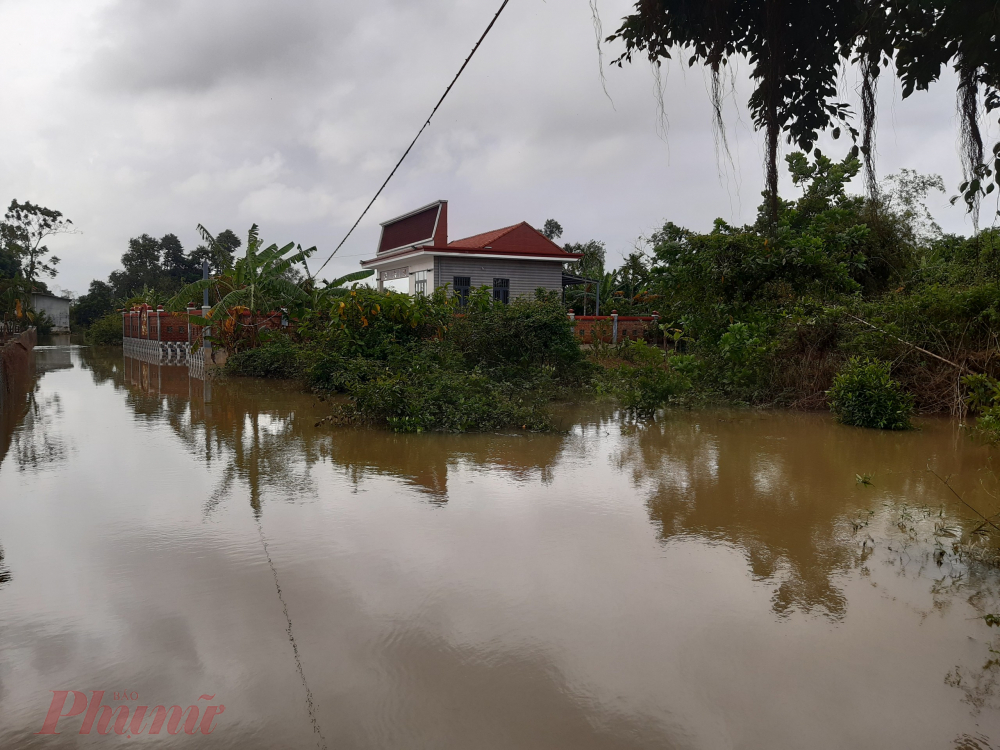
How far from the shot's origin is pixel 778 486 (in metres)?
7.02

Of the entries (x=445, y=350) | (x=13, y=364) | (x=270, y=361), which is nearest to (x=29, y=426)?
(x=445, y=350)

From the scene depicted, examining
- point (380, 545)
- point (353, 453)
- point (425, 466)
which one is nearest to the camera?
point (380, 545)

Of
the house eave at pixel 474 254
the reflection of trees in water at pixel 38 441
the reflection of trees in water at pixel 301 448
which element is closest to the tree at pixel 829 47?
the reflection of trees in water at pixel 301 448

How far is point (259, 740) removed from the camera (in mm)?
2898

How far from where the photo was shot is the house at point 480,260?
2570cm

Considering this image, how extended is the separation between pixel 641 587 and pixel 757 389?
874 centimetres

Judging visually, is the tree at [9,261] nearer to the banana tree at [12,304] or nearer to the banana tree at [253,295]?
the banana tree at [12,304]

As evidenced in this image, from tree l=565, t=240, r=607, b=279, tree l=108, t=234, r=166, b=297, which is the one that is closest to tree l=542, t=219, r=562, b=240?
tree l=565, t=240, r=607, b=279

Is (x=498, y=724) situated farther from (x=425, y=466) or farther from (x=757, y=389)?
(x=757, y=389)

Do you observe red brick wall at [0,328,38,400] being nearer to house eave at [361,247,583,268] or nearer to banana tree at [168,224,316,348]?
banana tree at [168,224,316,348]

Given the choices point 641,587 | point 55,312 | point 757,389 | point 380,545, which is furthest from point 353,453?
point 55,312

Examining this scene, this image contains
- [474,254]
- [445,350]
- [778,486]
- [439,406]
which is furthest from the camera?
[474,254]

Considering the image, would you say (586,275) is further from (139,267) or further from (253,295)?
(139,267)

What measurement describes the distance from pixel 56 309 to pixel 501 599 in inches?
2388
